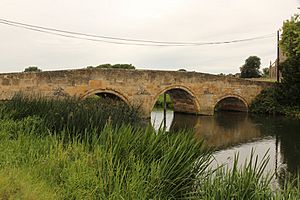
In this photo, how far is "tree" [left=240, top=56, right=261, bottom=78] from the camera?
39.2 meters

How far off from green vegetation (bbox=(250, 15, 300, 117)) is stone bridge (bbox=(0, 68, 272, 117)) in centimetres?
138

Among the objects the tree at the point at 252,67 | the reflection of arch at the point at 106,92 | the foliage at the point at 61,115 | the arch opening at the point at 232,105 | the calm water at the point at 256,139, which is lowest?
the calm water at the point at 256,139

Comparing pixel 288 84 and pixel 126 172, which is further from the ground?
pixel 288 84

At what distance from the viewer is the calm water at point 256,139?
9195 millimetres

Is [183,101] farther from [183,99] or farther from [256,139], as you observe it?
[256,139]

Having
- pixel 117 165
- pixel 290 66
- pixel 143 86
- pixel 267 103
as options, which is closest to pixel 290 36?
pixel 290 66

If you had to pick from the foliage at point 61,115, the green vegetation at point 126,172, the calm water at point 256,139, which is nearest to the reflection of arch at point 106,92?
the calm water at point 256,139

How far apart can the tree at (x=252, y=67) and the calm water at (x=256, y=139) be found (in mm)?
19410

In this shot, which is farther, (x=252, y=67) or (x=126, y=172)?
(x=252, y=67)

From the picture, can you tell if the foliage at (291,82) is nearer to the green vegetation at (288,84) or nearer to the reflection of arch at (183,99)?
the green vegetation at (288,84)

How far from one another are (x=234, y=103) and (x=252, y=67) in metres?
15.9

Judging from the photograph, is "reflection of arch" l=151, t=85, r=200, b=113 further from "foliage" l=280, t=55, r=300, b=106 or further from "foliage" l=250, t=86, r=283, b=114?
"foliage" l=280, t=55, r=300, b=106

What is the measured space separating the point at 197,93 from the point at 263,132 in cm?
663

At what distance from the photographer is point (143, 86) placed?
18.8m
